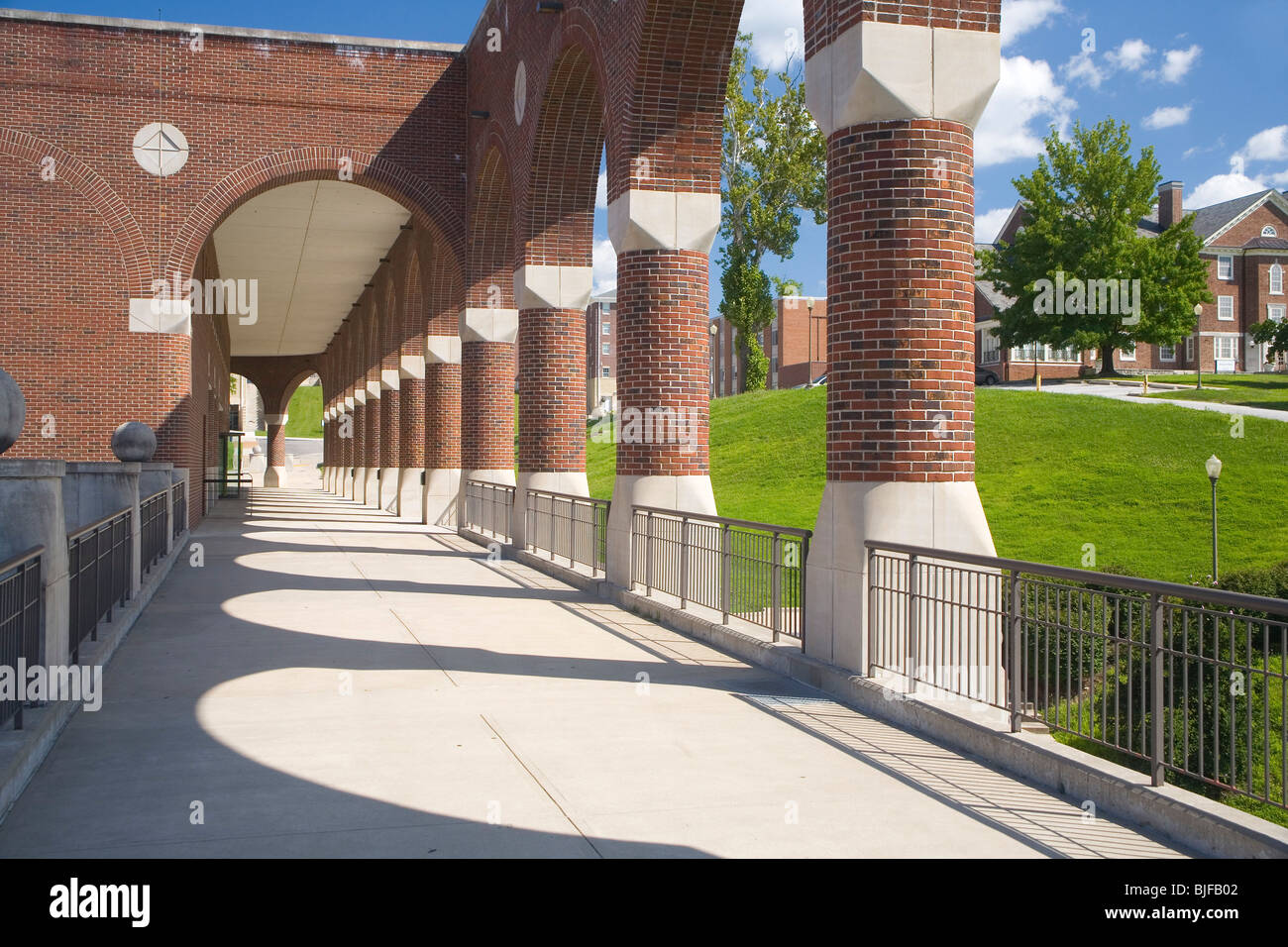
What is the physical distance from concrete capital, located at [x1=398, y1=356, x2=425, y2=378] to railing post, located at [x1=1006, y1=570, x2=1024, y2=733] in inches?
910

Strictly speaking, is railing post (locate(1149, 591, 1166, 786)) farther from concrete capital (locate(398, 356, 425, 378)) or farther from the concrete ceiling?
concrete capital (locate(398, 356, 425, 378))

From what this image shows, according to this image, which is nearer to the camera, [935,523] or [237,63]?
[935,523]

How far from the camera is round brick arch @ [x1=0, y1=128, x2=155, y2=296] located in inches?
769

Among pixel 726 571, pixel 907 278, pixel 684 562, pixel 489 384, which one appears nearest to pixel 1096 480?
pixel 489 384

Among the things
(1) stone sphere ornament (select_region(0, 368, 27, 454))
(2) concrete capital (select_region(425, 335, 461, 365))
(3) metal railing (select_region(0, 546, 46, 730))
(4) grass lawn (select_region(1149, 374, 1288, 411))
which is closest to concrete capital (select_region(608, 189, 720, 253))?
(1) stone sphere ornament (select_region(0, 368, 27, 454))

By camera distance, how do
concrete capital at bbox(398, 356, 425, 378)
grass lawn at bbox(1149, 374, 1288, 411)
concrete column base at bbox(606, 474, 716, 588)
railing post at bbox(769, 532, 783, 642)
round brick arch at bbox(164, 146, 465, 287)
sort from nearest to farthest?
railing post at bbox(769, 532, 783, 642) < concrete column base at bbox(606, 474, 716, 588) < round brick arch at bbox(164, 146, 465, 287) < concrete capital at bbox(398, 356, 425, 378) < grass lawn at bbox(1149, 374, 1288, 411)

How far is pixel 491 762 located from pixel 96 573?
4.32 meters

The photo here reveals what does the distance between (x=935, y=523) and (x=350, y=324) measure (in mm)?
37889

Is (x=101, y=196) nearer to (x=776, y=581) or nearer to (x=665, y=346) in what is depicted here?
(x=665, y=346)

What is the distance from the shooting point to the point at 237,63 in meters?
20.7

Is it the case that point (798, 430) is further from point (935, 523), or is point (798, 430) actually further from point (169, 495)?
point (935, 523)

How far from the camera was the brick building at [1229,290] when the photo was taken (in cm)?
5984

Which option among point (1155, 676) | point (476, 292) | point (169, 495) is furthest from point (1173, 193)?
point (1155, 676)

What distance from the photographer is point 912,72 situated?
23.4ft
